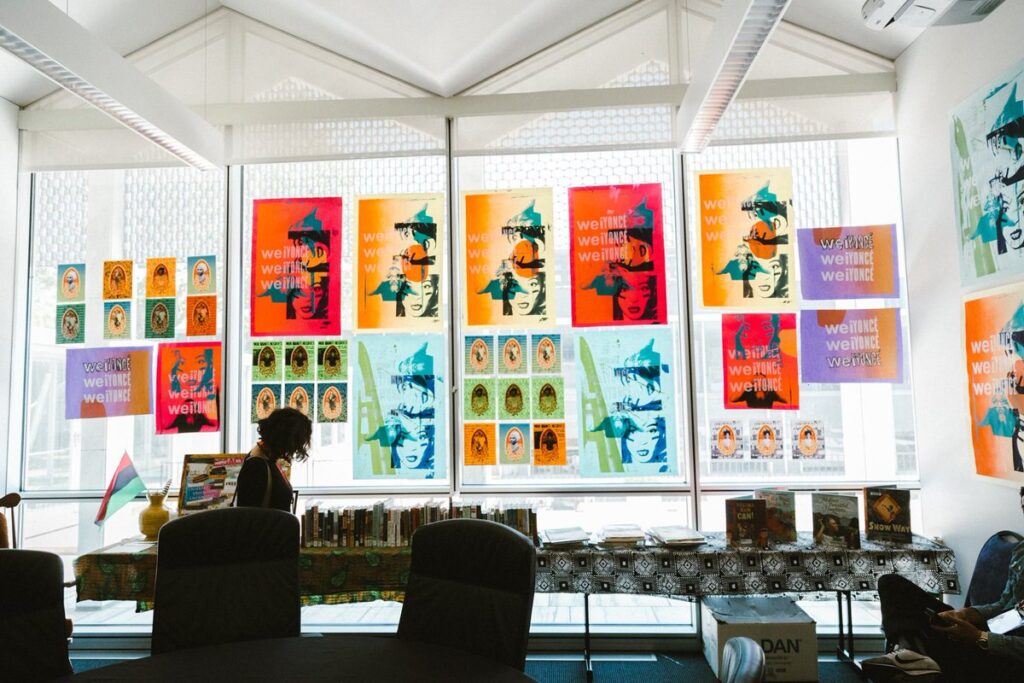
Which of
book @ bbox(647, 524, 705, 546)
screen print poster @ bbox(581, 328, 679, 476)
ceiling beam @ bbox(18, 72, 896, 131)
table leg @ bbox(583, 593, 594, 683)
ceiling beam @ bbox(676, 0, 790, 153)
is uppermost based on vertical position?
ceiling beam @ bbox(18, 72, 896, 131)

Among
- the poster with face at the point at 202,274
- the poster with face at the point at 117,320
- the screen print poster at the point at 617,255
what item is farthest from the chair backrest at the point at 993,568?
the poster with face at the point at 117,320

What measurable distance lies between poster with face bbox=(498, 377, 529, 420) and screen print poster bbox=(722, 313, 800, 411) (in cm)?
136

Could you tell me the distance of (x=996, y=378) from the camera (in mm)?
3172

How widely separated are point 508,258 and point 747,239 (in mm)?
1639

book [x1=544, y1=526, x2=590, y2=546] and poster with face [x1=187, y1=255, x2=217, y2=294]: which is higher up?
poster with face [x1=187, y1=255, x2=217, y2=294]

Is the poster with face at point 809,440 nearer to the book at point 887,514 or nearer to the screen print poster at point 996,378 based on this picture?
the book at point 887,514

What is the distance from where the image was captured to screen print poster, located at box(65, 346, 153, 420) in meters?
4.46

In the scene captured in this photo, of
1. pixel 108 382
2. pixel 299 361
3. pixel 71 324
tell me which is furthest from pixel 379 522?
pixel 71 324

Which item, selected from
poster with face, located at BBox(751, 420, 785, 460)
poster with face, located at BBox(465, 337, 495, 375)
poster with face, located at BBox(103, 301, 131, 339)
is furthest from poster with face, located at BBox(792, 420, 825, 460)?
poster with face, located at BBox(103, 301, 131, 339)

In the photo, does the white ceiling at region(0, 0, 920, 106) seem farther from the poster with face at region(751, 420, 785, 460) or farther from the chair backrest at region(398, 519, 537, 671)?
the chair backrest at region(398, 519, 537, 671)

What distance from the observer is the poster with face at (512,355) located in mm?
4340

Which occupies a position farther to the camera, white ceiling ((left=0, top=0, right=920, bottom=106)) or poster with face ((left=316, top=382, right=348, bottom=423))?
poster with face ((left=316, top=382, right=348, bottom=423))

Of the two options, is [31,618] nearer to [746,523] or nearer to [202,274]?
[202,274]

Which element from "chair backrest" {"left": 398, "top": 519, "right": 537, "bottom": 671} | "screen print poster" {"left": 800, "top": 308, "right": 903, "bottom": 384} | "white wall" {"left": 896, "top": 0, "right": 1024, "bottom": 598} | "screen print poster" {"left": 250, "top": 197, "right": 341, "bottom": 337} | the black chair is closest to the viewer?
"chair backrest" {"left": 398, "top": 519, "right": 537, "bottom": 671}
